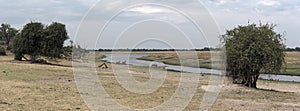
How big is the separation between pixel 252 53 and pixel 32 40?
40972 millimetres

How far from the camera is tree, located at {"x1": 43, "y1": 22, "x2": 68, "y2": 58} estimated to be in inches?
2452

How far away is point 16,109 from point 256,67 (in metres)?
21.4

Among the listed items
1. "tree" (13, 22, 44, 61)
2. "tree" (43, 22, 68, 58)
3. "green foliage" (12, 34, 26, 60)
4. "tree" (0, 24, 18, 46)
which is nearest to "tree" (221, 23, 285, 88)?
"tree" (43, 22, 68, 58)

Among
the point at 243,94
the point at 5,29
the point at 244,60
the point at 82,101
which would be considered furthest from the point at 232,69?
the point at 5,29

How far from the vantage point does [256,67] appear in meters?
32.7

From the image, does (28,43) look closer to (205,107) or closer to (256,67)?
(256,67)

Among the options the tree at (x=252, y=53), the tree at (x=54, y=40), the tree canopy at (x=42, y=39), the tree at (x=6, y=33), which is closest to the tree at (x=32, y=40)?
the tree canopy at (x=42, y=39)

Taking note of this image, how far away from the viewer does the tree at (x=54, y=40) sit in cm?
6228

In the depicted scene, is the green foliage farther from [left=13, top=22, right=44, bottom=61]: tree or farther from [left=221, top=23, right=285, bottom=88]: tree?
[left=221, top=23, right=285, bottom=88]: tree

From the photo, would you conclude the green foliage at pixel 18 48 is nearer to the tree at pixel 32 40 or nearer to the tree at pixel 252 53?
the tree at pixel 32 40

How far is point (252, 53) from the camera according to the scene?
106 ft

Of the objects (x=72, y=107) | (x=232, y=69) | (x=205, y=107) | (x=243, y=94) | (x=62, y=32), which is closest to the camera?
(x=72, y=107)

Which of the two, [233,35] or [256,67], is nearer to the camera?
[256,67]

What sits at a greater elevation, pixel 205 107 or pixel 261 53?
pixel 261 53
